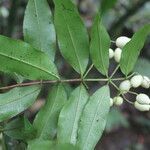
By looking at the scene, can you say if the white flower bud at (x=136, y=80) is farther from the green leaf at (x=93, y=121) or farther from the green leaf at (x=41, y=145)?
the green leaf at (x=41, y=145)

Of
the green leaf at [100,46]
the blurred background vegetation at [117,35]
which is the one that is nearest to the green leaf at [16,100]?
the green leaf at [100,46]

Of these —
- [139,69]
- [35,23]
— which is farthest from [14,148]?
[139,69]

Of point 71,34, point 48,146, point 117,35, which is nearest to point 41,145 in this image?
point 48,146

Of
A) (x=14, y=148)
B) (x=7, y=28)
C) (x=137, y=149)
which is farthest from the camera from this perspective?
(x=137, y=149)

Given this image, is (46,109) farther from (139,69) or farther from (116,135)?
(116,135)

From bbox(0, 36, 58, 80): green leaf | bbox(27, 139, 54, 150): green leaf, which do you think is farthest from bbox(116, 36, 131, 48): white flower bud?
bbox(27, 139, 54, 150): green leaf
